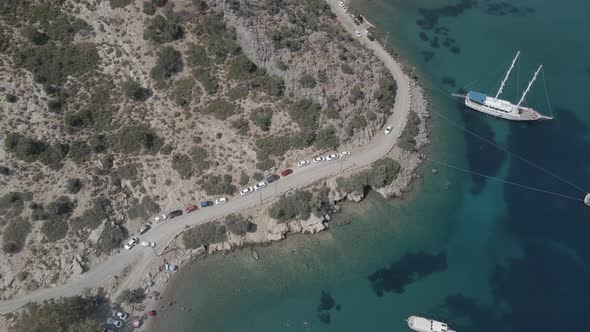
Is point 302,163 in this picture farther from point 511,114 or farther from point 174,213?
point 511,114

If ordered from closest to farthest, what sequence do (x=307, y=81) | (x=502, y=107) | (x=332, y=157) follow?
(x=332, y=157), (x=307, y=81), (x=502, y=107)

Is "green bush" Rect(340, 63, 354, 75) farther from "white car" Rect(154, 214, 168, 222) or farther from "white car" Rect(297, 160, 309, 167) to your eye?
"white car" Rect(154, 214, 168, 222)

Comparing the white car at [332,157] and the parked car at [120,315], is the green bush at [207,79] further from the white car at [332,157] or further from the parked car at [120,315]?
the parked car at [120,315]

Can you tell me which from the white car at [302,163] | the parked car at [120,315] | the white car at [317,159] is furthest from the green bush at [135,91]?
the parked car at [120,315]

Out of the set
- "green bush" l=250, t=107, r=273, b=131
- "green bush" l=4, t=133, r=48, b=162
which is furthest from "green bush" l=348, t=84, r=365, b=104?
"green bush" l=4, t=133, r=48, b=162

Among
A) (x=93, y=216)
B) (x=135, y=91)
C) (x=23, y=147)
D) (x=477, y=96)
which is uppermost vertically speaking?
(x=135, y=91)

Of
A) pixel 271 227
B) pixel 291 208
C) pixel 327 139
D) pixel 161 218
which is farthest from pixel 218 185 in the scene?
pixel 327 139

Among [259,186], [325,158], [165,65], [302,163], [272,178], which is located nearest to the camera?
[259,186]
